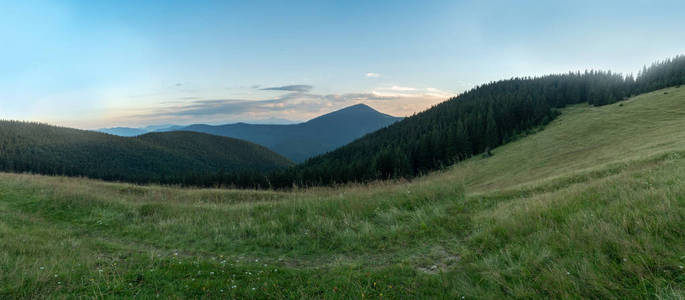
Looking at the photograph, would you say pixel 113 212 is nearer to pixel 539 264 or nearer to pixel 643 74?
pixel 539 264

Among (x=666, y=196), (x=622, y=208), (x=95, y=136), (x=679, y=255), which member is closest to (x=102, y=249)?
(x=679, y=255)

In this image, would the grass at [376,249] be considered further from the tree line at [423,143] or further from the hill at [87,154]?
the hill at [87,154]

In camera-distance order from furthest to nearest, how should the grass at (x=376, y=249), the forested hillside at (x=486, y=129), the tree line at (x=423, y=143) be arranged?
1. the tree line at (x=423, y=143)
2. the forested hillside at (x=486, y=129)
3. the grass at (x=376, y=249)

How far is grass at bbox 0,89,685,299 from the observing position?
3.81 meters

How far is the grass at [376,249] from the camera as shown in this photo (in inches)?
150

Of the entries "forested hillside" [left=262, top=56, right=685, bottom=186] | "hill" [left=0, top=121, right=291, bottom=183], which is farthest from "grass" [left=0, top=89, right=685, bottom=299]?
"hill" [left=0, top=121, right=291, bottom=183]

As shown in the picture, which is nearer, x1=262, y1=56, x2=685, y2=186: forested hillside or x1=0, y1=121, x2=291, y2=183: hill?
x1=262, y1=56, x2=685, y2=186: forested hillside

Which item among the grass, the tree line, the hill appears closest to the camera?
the grass

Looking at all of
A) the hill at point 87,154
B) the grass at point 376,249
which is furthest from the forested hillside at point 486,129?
the hill at point 87,154

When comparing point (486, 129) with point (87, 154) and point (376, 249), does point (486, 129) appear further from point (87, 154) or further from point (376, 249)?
point (87, 154)

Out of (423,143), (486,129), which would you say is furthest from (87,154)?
(486,129)

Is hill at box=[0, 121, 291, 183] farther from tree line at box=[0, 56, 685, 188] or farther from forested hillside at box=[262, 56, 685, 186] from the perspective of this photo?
forested hillside at box=[262, 56, 685, 186]

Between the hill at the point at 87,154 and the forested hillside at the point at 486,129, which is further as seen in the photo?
the hill at the point at 87,154

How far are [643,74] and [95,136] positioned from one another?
938 ft
